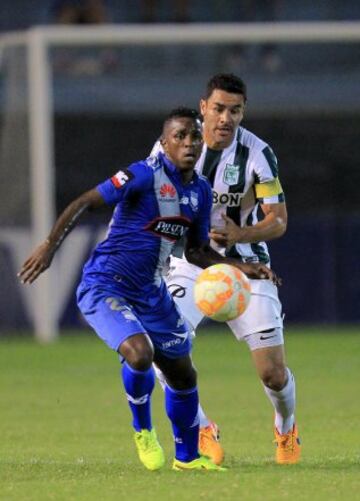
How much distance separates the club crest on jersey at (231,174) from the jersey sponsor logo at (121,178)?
4.38 ft

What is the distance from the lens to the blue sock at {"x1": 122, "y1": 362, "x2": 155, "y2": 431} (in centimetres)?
810

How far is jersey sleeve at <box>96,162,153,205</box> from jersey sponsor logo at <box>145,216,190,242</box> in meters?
0.22

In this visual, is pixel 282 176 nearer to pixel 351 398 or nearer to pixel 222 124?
pixel 351 398

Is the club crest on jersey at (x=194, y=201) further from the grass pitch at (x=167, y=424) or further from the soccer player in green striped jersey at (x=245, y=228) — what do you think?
the grass pitch at (x=167, y=424)

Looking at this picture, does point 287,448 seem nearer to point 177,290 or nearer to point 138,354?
point 177,290

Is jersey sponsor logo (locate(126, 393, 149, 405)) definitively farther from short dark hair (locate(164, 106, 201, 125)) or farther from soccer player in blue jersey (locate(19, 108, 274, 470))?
short dark hair (locate(164, 106, 201, 125))

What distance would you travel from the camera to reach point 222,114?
9.17m

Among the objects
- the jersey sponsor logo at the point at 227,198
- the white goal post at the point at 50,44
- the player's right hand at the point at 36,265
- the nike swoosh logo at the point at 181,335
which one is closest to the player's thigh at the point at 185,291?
the jersey sponsor logo at the point at 227,198

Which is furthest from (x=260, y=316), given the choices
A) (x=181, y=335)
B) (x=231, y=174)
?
(x=181, y=335)

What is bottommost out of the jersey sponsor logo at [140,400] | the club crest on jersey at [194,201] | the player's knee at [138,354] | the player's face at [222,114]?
the jersey sponsor logo at [140,400]

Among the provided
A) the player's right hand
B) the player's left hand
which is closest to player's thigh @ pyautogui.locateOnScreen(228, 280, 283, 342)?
the player's left hand

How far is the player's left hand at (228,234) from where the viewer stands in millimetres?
8914

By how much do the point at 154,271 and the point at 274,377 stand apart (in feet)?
3.86

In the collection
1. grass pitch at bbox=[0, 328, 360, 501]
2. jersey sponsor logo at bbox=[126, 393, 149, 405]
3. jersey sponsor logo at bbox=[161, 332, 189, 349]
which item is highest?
jersey sponsor logo at bbox=[161, 332, 189, 349]
